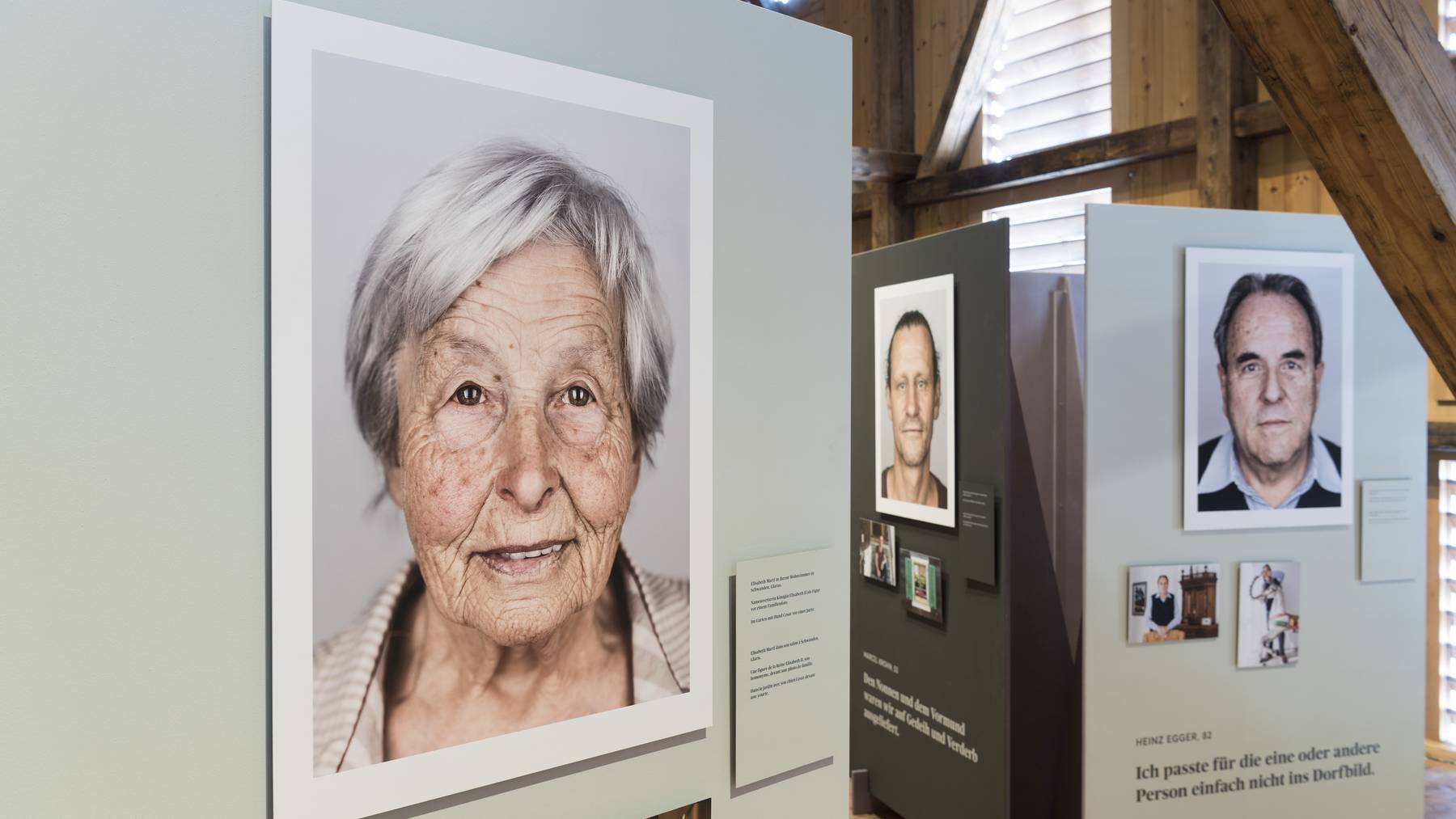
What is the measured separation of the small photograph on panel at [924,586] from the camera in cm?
366

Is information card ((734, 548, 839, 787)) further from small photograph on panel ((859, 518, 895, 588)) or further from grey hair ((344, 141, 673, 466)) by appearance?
small photograph on panel ((859, 518, 895, 588))

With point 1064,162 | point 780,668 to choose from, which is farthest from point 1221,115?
point 780,668

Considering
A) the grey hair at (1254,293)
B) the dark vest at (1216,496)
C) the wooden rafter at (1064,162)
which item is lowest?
the dark vest at (1216,496)

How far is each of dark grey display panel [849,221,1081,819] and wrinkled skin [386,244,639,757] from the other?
79.2 inches

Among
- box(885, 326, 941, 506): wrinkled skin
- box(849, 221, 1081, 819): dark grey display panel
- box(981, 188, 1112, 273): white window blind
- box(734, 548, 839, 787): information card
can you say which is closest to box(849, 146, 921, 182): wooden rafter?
box(981, 188, 1112, 273): white window blind

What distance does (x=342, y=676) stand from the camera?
1.42 meters

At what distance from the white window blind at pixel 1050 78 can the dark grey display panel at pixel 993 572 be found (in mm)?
2705

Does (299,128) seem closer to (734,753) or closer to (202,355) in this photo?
(202,355)

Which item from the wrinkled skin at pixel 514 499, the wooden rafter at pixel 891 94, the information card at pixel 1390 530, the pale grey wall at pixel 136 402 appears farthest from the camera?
the wooden rafter at pixel 891 94

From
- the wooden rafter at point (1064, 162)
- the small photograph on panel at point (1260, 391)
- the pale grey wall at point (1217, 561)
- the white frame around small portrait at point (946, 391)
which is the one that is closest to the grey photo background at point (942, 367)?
the white frame around small portrait at point (946, 391)

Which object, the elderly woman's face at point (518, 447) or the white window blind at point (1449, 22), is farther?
the white window blind at point (1449, 22)

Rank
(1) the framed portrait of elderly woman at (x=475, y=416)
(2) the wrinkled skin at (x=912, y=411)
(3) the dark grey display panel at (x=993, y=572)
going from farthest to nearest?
(2) the wrinkled skin at (x=912, y=411) < (3) the dark grey display panel at (x=993, y=572) < (1) the framed portrait of elderly woman at (x=475, y=416)

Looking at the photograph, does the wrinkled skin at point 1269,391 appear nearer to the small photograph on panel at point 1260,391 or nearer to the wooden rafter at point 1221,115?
the small photograph on panel at point 1260,391

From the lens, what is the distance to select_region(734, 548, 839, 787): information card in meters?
1.96
